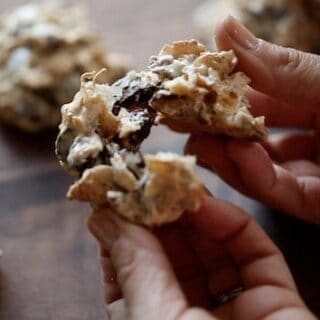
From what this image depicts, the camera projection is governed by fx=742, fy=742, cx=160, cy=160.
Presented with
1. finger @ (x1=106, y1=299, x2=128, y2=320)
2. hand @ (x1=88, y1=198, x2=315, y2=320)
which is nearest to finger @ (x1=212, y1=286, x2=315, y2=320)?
hand @ (x1=88, y1=198, x2=315, y2=320)

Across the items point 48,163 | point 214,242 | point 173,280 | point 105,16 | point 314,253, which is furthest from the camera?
point 105,16

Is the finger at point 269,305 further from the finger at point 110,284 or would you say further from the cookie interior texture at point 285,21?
the cookie interior texture at point 285,21

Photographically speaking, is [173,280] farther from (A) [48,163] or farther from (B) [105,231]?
(A) [48,163]

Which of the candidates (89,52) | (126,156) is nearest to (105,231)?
(126,156)

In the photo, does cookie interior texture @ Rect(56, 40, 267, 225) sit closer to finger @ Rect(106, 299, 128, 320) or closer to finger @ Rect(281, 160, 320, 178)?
finger @ Rect(106, 299, 128, 320)

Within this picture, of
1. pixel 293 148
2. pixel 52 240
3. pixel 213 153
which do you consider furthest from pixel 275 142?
pixel 52 240

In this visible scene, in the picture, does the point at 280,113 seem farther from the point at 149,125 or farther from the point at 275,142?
the point at 149,125
